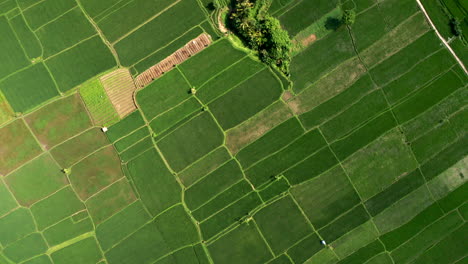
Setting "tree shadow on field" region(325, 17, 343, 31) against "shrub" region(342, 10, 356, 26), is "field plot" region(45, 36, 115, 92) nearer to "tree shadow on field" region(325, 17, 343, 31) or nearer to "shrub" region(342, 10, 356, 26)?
"tree shadow on field" region(325, 17, 343, 31)

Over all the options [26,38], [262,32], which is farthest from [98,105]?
[262,32]

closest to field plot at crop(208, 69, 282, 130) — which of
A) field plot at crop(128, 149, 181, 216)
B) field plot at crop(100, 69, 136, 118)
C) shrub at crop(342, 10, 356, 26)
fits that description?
field plot at crop(128, 149, 181, 216)

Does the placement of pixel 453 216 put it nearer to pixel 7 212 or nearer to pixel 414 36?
pixel 414 36

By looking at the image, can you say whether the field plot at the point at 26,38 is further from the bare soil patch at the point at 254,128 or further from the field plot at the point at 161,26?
the bare soil patch at the point at 254,128

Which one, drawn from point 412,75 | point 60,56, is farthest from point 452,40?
point 60,56

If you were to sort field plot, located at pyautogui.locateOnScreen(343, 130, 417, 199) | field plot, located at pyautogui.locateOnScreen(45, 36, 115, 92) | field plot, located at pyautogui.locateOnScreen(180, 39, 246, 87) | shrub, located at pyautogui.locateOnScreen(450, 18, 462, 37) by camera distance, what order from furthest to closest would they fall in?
field plot, located at pyautogui.locateOnScreen(45, 36, 115, 92)
field plot, located at pyautogui.locateOnScreen(180, 39, 246, 87)
field plot, located at pyautogui.locateOnScreen(343, 130, 417, 199)
shrub, located at pyautogui.locateOnScreen(450, 18, 462, 37)

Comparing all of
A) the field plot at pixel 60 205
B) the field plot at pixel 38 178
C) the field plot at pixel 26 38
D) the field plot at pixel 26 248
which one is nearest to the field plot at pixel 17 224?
the field plot at pixel 26 248
